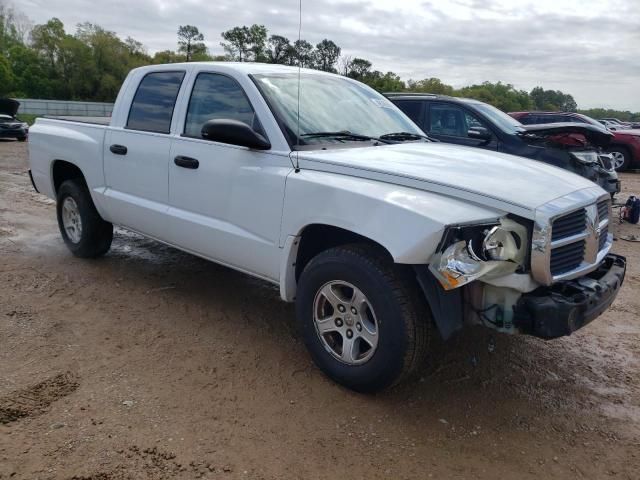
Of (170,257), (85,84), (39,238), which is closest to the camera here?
(170,257)

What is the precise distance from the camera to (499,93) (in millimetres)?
63219

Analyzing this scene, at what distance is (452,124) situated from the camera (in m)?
8.27

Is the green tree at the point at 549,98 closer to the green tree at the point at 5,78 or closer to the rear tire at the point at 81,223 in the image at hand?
the green tree at the point at 5,78

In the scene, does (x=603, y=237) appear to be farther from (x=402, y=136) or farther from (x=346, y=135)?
(x=346, y=135)

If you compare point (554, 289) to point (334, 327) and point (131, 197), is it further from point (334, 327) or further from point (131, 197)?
point (131, 197)

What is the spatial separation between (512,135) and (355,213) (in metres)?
5.43

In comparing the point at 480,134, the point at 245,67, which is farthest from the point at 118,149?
the point at 480,134

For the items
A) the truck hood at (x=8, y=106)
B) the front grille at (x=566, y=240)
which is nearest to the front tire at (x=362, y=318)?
the front grille at (x=566, y=240)

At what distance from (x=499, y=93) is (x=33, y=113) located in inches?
1866

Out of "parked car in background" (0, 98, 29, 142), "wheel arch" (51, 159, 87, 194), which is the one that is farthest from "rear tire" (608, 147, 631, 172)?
"parked car in background" (0, 98, 29, 142)

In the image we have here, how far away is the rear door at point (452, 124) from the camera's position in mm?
8008

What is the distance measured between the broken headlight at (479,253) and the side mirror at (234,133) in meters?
1.45

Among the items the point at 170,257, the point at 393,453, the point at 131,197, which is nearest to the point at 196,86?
the point at 131,197

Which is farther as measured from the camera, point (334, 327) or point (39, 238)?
point (39, 238)
